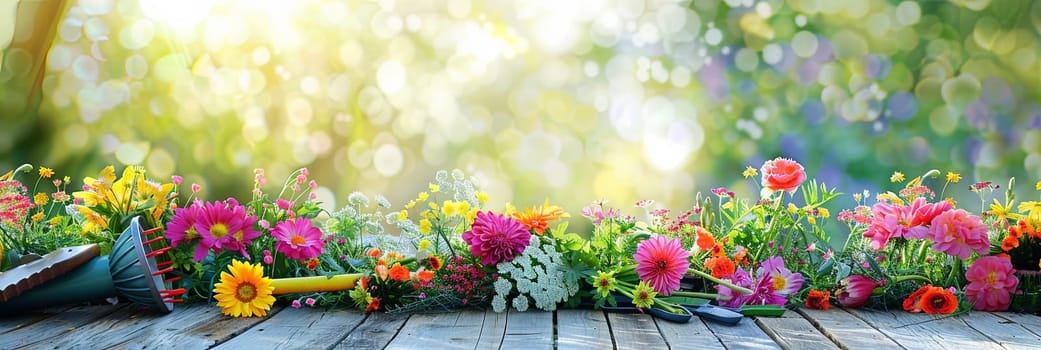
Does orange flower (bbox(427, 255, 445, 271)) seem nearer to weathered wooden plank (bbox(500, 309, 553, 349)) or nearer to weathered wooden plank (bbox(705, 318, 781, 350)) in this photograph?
weathered wooden plank (bbox(500, 309, 553, 349))

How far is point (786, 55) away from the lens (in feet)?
10.4

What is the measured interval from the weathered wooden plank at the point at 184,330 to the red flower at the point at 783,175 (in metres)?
1.19

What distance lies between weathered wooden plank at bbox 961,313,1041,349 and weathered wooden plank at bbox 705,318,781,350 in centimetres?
43

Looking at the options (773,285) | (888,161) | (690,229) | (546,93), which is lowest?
(773,285)

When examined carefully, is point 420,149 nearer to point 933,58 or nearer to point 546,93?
point 546,93

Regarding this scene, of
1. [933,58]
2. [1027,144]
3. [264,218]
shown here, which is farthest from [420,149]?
[1027,144]

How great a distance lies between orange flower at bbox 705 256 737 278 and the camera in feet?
5.98

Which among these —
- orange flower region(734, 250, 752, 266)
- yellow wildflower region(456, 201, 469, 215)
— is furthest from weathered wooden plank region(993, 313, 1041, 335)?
yellow wildflower region(456, 201, 469, 215)

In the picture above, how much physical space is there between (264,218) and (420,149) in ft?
3.10

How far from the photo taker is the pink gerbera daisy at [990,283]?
6.06ft

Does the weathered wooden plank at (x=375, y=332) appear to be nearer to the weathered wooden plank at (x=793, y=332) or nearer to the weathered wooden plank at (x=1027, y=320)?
the weathered wooden plank at (x=793, y=332)

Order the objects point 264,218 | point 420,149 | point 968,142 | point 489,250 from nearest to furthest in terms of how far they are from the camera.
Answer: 1. point 489,250
2. point 264,218
3. point 420,149
4. point 968,142

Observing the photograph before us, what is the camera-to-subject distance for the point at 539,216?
188 centimetres

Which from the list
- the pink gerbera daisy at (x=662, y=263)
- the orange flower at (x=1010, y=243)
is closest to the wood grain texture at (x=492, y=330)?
the pink gerbera daisy at (x=662, y=263)
